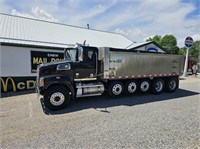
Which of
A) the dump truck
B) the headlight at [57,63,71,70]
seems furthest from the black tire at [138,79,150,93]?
the headlight at [57,63,71,70]

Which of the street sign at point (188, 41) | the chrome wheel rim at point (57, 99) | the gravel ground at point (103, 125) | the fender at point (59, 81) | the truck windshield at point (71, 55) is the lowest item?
the gravel ground at point (103, 125)

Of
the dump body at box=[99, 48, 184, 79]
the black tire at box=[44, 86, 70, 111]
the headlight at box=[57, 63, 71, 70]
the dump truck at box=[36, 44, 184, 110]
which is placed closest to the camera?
the black tire at box=[44, 86, 70, 111]

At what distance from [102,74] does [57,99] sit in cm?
250

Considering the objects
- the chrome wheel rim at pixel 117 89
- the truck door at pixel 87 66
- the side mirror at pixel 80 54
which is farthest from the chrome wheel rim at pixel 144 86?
the side mirror at pixel 80 54

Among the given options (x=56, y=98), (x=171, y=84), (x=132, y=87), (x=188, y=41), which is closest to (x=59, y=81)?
(x=56, y=98)

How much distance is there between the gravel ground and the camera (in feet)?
13.6

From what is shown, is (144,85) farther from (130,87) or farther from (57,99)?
(57,99)

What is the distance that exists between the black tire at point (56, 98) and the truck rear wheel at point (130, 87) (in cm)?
339

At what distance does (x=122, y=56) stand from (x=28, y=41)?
682 centimetres

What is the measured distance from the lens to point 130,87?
9.21 metres

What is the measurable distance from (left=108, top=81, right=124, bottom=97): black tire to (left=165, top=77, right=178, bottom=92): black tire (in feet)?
11.0

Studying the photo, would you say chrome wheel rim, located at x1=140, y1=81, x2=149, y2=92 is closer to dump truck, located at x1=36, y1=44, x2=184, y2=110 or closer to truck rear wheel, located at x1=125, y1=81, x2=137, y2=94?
dump truck, located at x1=36, y1=44, x2=184, y2=110

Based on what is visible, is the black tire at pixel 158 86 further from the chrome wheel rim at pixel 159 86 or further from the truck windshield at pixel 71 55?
the truck windshield at pixel 71 55

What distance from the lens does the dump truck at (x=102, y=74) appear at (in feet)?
23.3
